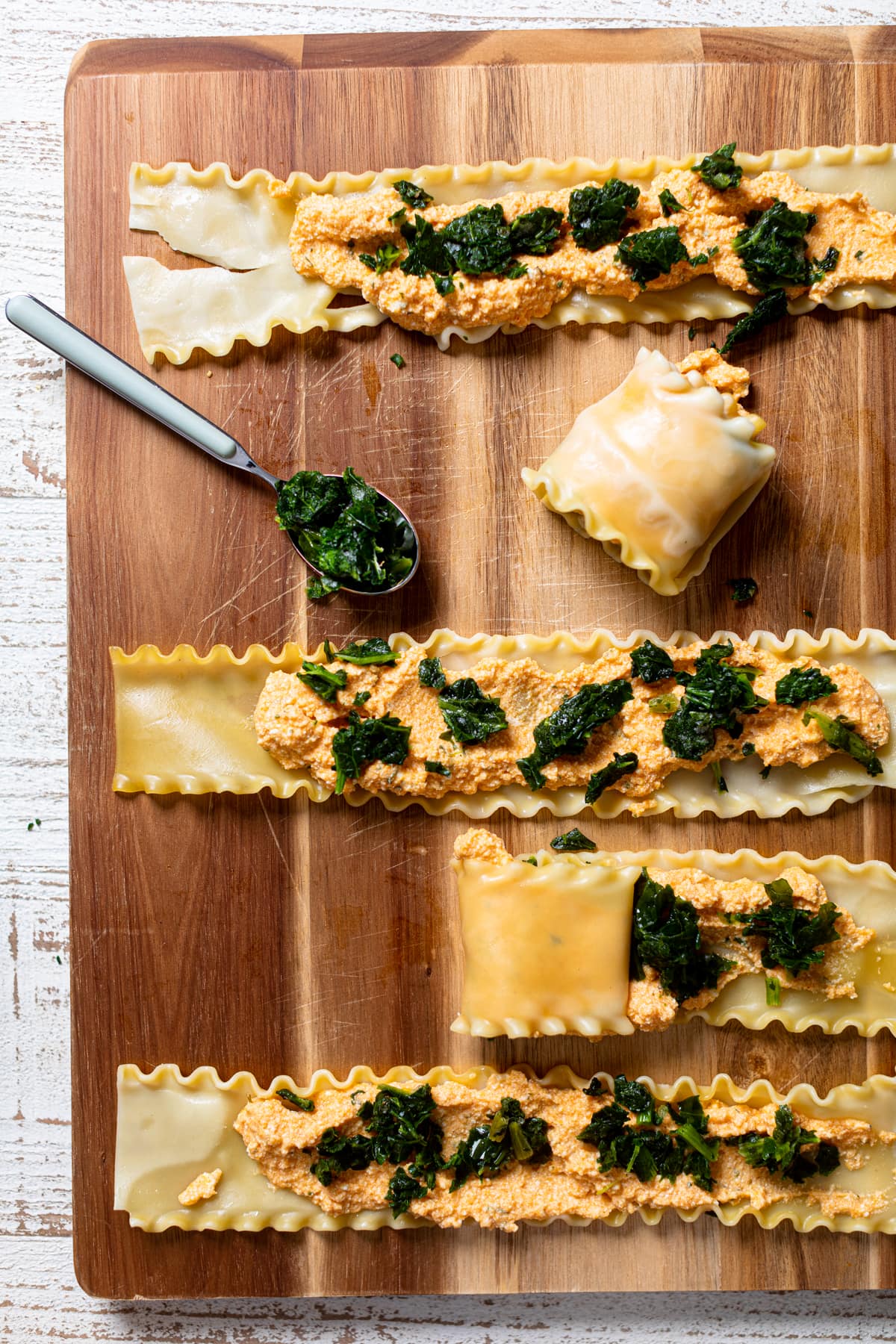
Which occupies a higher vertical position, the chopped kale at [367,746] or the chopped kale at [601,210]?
the chopped kale at [601,210]

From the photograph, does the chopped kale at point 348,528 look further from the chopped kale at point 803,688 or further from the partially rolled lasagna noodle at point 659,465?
the chopped kale at point 803,688

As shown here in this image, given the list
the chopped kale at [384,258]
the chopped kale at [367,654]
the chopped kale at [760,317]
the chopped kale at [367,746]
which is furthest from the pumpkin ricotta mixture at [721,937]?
the chopped kale at [384,258]

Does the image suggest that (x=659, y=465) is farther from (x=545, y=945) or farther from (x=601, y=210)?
(x=545, y=945)

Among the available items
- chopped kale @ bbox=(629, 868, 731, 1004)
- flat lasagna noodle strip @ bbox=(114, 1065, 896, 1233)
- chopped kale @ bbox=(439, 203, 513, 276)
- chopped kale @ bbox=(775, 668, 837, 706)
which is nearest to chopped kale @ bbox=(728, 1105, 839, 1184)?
flat lasagna noodle strip @ bbox=(114, 1065, 896, 1233)

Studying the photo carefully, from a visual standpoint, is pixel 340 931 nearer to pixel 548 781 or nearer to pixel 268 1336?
pixel 548 781

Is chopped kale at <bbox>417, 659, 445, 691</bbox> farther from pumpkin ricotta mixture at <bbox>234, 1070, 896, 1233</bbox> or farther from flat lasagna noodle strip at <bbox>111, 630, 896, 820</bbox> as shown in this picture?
pumpkin ricotta mixture at <bbox>234, 1070, 896, 1233</bbox>

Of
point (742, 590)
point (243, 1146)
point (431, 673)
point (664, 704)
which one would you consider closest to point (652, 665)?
point (664, 704)

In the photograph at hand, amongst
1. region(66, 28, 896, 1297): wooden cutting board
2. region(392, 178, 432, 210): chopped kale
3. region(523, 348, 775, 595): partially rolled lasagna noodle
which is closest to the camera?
region(523, 348, 775, 595): partially rolled lasagna noodle
